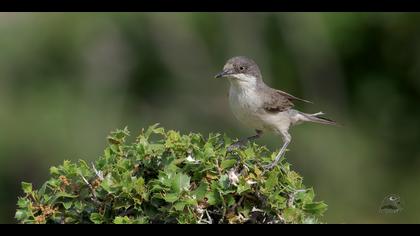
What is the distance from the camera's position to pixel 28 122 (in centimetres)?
1025

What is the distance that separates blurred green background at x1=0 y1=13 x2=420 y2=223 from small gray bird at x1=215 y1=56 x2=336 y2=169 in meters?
3.90

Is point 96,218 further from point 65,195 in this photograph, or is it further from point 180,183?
point 180,183

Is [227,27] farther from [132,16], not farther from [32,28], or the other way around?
[32,28]

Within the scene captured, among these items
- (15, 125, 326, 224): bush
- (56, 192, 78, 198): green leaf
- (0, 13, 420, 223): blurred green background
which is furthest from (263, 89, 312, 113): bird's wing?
(0, 13, 420, 223): blurred green background

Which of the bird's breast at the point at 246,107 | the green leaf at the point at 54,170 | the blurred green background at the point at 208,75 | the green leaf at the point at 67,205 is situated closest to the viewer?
the green leaf at the point at 67,205

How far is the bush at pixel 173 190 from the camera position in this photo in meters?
3.45

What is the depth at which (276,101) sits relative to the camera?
6.09 m

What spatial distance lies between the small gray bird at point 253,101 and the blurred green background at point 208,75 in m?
3.90

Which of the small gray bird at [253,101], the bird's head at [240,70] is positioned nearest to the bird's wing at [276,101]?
the small gray bird at [253,101]

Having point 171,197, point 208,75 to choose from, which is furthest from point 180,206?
point 208,75

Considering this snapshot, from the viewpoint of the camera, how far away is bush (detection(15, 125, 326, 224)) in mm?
3453

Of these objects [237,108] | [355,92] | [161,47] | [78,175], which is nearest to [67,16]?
[161,47]

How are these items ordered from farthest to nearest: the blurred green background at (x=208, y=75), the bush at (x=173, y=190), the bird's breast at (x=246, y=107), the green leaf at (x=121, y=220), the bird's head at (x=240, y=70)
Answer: the blurred green background at (x=208, y=75), the bird's head at (x=240, y=70), the bird's breast at (x=246, y=107), the bush at (x=173, y=190), the green leaf at (x=121, y=220)

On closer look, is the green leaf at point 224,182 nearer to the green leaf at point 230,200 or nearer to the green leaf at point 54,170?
the green leaf at point 230,200
